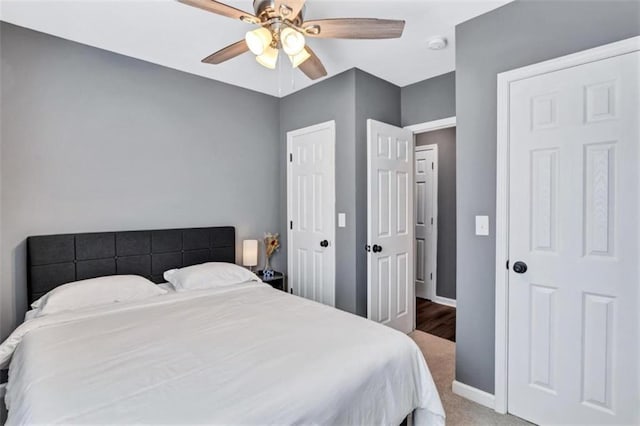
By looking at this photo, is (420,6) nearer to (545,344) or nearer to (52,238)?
(545,344)

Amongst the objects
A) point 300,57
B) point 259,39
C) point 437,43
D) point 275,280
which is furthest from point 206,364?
point 437,43

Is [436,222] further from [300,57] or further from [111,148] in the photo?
[111,148]

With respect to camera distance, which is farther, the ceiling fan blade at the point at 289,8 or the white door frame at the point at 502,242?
the white door frame at the point at 502,242

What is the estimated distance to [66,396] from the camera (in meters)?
1.16

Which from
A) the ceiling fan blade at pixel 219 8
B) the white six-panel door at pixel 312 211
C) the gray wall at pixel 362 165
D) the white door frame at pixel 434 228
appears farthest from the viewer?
the white door frame at pixel 434 228

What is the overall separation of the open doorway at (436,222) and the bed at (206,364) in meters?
2.66

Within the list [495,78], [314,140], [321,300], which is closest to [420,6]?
[495,78]

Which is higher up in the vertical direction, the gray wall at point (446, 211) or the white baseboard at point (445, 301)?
the gray wall at point (446, 211)

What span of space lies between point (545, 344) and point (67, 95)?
371cm

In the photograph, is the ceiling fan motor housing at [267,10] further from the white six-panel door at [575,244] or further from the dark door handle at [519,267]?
the dark door handle at [519,267]

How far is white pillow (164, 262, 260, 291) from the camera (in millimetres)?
2590

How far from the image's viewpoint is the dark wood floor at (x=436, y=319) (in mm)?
3436

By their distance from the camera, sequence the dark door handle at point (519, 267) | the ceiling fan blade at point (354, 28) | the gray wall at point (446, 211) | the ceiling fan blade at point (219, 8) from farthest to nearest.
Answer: the gray wall at point (446, 211) → the dark door handle at point (519, 267) → the ceiling fan blade at point (354, 28) → the ceiling fan blade at point (219, 8)

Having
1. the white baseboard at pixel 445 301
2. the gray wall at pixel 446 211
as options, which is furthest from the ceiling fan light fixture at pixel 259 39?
the white baseboard at pixel 445 301
